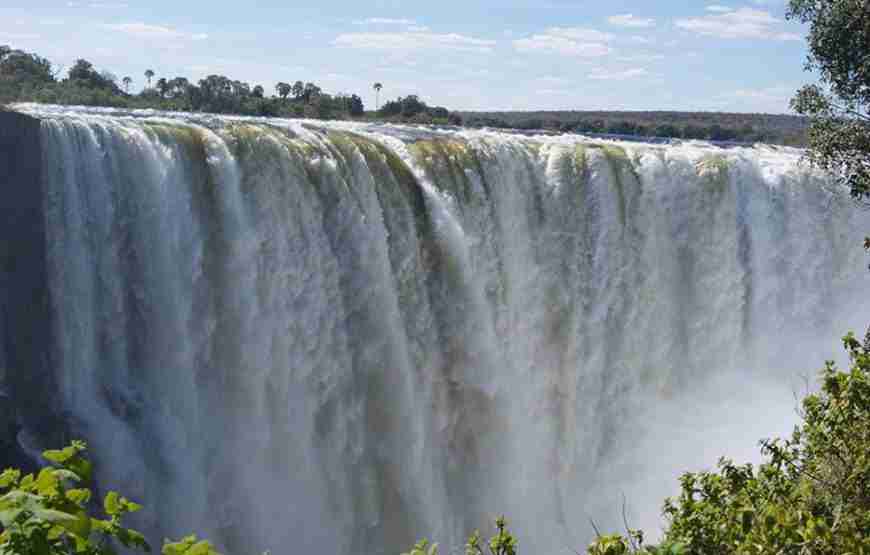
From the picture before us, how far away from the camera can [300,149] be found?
1398 centimetres

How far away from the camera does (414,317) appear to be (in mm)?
14812

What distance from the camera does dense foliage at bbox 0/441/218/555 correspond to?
2.80 metres

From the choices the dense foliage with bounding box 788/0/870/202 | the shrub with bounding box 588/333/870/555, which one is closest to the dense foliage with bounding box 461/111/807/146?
the dense foliage with bounding box 788/0/870/202

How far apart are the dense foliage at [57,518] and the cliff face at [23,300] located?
7.95m

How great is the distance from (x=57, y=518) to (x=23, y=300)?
8.89 metres

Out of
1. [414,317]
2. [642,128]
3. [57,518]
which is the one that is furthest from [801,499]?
[642,128]

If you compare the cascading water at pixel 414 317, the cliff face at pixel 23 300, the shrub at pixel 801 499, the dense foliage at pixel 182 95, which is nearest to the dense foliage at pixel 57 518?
the shrub at pixel 801 499

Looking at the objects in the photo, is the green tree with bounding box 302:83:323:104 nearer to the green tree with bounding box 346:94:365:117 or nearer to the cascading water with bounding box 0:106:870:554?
the green tree with bounding box 346:94:365:117

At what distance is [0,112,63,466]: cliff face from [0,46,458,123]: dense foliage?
710 inches

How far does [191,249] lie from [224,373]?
5.03 feet

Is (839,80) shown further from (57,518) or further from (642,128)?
(642,128)

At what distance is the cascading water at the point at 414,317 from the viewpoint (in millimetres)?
12086

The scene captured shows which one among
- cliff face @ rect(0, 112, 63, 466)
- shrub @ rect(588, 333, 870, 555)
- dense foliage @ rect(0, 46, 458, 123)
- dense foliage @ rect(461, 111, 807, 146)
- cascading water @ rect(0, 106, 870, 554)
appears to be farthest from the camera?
dense foliage @ rect(461, 111, 807, 146)

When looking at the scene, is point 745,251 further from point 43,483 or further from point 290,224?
point 43,483
